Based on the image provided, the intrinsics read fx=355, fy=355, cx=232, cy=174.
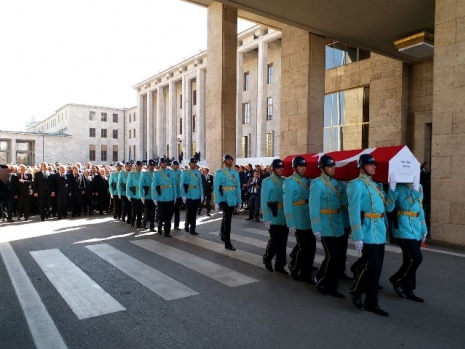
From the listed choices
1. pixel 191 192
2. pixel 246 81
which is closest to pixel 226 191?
pixel 191 192

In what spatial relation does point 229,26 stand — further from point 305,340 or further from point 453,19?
point 305,340

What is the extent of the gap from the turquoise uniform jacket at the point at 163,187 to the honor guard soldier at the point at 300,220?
5.16 metres

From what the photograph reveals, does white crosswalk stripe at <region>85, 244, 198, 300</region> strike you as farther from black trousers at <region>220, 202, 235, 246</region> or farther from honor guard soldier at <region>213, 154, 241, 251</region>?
honor guard soldier at <region>213, 154, 241, 251</region>

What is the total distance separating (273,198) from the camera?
6.61m

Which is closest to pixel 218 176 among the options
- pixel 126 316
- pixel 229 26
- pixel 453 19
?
pixel 126 316

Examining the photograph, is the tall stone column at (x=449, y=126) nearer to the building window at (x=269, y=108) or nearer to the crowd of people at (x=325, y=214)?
the crowd of people at (x=325, y=214)

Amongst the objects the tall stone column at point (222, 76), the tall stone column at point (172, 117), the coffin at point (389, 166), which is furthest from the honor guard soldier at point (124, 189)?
the tall stone column at point (172, 117)

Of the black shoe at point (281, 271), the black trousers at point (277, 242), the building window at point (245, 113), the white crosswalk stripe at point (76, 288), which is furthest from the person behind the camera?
the building window at point (245, 113)

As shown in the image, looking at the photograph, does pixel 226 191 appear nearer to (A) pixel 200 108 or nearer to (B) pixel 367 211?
(B) pixel 367 211

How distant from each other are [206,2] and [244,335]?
15495 mm

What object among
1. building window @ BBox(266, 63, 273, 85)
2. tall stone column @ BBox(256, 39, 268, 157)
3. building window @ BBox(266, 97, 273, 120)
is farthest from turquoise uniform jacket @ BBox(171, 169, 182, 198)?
building window @ BBox(266, 63, 273, 85)

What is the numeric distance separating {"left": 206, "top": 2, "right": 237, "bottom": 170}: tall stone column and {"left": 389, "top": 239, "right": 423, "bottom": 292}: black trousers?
11642 millimetres

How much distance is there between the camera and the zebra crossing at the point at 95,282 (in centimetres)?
452

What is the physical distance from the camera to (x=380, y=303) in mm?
4965
